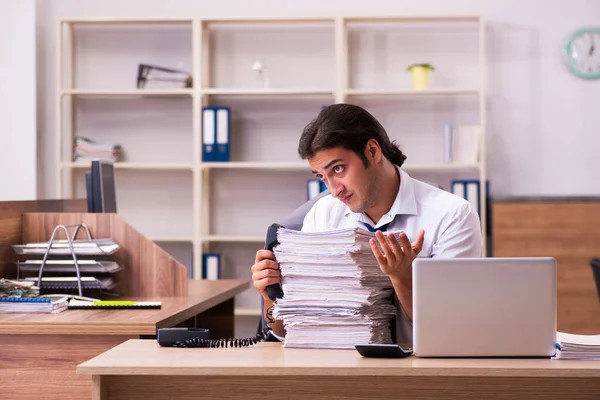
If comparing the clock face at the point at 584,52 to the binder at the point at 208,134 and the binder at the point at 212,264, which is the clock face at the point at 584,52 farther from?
the binder at the point at 212,264

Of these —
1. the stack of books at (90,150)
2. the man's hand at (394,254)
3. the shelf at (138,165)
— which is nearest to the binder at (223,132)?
the shelf at (138,165)

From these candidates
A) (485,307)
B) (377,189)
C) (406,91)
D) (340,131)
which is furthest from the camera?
(406,91)

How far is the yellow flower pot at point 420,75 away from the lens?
197 inches

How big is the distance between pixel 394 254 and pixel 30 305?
1335mm

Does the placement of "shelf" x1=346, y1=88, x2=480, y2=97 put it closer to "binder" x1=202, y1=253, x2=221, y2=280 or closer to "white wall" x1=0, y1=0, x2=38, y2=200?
"binder" x1=202, y1=253, x2=221, y2=280

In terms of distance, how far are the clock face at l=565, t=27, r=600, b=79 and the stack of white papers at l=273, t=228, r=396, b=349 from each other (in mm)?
3623

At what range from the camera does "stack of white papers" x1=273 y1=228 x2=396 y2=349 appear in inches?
75.6

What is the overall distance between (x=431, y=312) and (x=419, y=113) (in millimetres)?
3615

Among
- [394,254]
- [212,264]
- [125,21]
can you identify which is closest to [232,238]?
[212,264]

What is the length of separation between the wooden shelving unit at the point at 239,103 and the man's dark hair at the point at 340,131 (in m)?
2.77

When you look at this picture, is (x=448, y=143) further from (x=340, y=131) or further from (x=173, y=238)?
Result: (x=340, y=131)

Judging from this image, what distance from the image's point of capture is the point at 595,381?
1.74 m

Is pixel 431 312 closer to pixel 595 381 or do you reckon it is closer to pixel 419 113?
pixel 595 381

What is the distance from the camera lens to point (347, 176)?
7.65 ft
